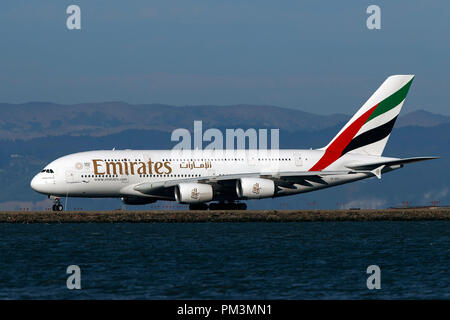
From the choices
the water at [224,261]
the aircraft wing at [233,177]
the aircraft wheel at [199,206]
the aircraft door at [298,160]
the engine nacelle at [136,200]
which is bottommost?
the water at [224,261]

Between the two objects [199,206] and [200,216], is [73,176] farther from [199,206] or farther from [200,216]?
[199,206]

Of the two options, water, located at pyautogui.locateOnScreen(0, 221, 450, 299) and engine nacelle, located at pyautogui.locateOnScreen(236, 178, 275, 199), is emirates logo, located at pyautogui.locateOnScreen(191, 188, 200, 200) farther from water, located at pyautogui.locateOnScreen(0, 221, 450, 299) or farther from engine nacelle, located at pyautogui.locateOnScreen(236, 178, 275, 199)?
engine nacelle, located at pyautogui.locateOnScreen(236, 178, 275, 199)

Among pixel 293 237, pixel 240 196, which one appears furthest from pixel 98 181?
pixel 293 237

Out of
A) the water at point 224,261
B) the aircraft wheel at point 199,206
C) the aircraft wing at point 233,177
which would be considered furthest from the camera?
the aircraft wheel at point 199,206

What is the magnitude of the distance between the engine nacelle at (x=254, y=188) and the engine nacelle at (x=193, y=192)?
92.6 inches

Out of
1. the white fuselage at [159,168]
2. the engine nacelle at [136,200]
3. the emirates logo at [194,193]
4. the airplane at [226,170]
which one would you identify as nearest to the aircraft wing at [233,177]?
the airplane at [226,170]

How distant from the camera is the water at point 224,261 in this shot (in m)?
43.1

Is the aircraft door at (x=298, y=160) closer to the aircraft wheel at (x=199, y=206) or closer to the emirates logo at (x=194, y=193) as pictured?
the aircraft wheel at (x=199, y=206)

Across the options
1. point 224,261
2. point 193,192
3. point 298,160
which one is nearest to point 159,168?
point 193,192

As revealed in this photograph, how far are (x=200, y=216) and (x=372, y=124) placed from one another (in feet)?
56.6

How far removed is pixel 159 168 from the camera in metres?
Answer: 77.1

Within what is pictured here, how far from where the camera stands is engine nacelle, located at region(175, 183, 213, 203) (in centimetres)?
7519

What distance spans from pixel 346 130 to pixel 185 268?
34562mm

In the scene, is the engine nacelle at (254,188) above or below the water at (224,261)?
above
